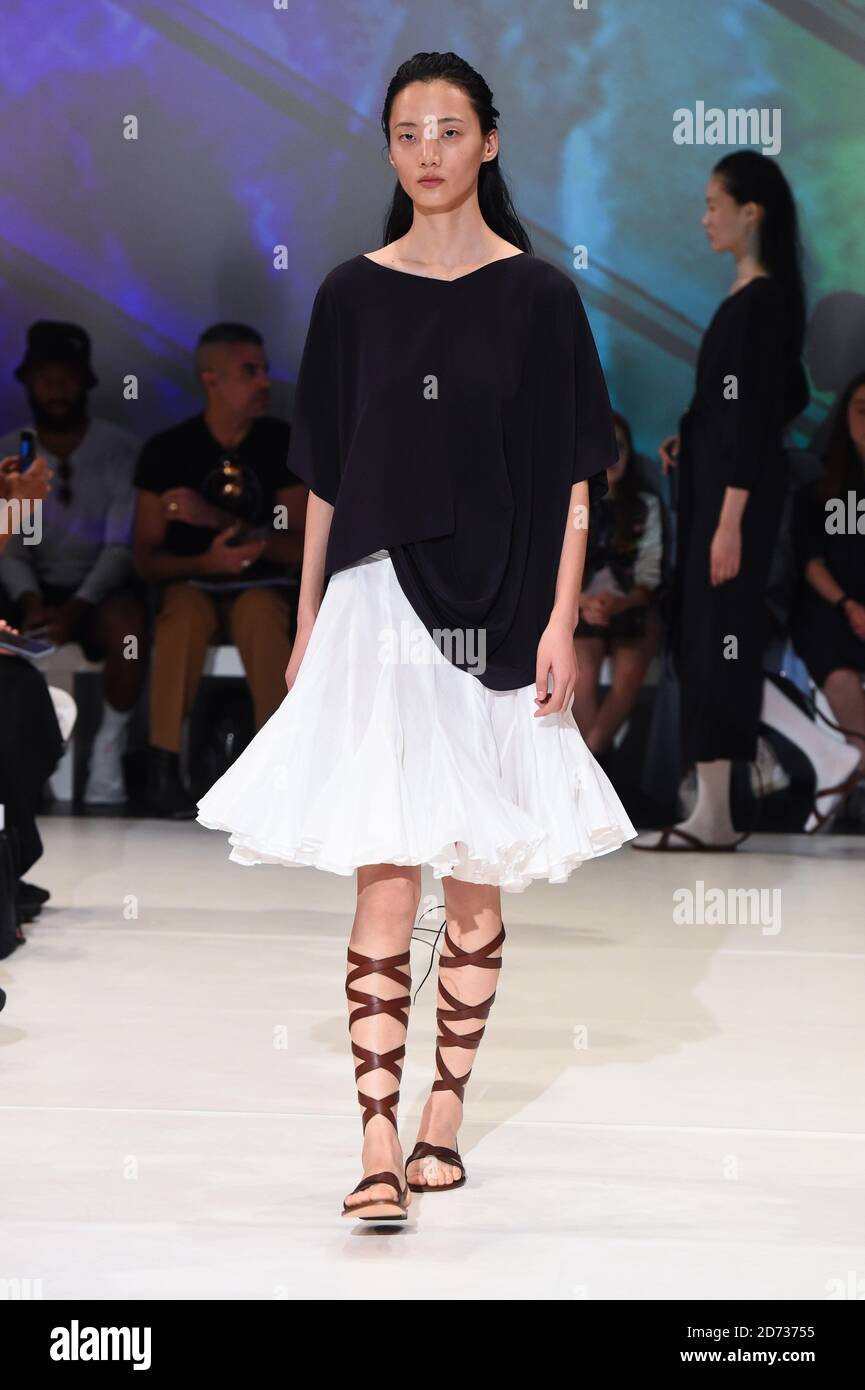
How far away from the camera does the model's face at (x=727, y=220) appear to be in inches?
200

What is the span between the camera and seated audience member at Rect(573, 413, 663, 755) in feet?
17.9

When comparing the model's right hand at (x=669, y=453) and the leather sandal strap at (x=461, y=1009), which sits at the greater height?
the model's right hand at (x=669, y=453)

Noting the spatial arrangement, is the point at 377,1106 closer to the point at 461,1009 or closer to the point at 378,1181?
the point at 378,1181

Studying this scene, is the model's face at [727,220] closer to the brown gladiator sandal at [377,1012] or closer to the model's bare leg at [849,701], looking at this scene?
the model's bare leg at [849,701]

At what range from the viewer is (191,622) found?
5500 mm

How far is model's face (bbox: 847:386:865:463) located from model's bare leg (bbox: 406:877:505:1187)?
12.4ft

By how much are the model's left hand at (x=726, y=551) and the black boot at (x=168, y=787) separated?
171cm

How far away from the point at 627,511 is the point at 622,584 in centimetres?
22

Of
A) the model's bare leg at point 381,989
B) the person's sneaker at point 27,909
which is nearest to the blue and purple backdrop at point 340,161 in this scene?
the person's sneaker at point 27,909

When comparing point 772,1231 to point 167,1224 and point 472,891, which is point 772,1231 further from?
point 167,1224

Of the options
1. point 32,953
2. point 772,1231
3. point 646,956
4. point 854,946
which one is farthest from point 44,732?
point 772,1231

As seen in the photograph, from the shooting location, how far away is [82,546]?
573cm

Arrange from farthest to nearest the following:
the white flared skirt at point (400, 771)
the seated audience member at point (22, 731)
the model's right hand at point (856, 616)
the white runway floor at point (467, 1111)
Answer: the model's right hand at point (856, 616), the seated audience member at point (22, 731), the white flared skirt at point (400, 771), the white runway floor at point (467, 1111)

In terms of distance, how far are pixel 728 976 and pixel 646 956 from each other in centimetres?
21
